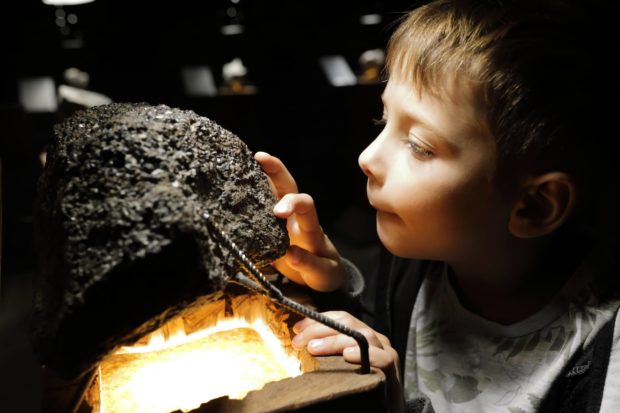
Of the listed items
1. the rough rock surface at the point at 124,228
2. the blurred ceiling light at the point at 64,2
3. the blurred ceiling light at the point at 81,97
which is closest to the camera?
the rough rock surface at the point at 124,228

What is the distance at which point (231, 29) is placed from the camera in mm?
2080

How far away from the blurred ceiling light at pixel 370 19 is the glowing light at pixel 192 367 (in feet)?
4.88

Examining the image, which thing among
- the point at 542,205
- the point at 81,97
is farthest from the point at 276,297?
the point at 81,97

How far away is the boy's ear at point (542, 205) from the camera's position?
34.1 inches

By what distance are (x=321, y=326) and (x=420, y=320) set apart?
0.47m

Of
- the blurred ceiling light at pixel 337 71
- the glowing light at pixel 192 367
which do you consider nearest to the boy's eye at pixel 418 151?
the glowing light at pixel 192 367

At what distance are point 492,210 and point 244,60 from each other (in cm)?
152

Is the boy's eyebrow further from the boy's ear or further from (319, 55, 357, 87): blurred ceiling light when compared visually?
(319, 55, 357, 87): blurred ceiling light

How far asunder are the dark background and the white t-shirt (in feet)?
2.18

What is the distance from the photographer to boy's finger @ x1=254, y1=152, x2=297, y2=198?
97 centimetres

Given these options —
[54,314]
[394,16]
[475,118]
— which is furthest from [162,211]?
[394,16]

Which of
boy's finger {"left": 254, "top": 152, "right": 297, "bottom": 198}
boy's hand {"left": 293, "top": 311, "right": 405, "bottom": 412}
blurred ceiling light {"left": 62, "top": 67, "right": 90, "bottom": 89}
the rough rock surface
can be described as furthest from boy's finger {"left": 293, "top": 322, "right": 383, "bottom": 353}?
blurred ceiling light {"left": 62, "top": 67, "right": 90, "bottom": 89}

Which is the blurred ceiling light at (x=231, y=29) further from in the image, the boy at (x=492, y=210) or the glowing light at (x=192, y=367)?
the glowing light at (x=192, y=367)

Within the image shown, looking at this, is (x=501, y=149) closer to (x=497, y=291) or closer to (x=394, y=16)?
(x=497, y=291)
